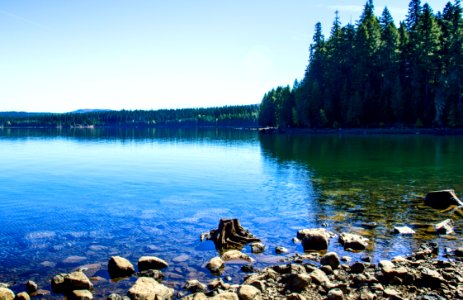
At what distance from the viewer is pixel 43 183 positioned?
4053 cm

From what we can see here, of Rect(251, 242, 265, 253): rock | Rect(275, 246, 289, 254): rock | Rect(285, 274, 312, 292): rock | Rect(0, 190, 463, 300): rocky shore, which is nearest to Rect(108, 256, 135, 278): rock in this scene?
Rect(0, 190, 463, 300): rocky shore

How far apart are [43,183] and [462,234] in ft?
122

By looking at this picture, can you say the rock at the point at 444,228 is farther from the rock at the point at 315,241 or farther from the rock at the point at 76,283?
the rock at the point at 76,283

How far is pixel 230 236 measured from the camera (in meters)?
20.2

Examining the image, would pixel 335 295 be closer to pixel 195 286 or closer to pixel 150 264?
pixel 195 286

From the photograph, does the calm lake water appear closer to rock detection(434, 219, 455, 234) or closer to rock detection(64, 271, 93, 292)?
rock detection(64, 271, 93, 292)

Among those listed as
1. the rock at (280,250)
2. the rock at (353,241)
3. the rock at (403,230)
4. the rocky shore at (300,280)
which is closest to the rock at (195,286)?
the rocky shore at (300,280)

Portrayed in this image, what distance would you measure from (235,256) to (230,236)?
259cm

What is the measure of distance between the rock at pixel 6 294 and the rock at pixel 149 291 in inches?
157

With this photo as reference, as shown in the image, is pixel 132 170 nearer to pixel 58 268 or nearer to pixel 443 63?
pixel 58 268

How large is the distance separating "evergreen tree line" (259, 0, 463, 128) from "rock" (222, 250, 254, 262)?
351 feet

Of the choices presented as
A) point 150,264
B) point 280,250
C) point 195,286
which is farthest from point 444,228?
point 150,264

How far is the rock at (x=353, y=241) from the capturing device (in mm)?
18625

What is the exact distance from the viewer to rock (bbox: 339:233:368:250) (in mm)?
A: 18625
